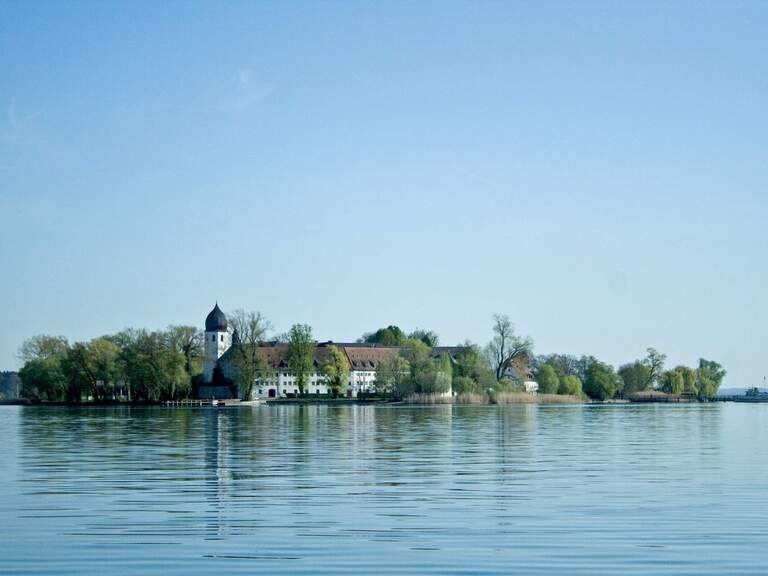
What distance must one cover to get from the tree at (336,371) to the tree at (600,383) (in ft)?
111

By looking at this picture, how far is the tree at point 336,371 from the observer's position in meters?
142

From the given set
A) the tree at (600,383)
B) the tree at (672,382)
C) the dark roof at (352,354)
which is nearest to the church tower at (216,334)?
the dark roof at (352,354)

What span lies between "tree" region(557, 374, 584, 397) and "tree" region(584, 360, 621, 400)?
8.39 metres

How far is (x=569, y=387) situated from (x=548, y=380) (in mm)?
6187

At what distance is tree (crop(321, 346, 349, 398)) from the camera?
14162 cm

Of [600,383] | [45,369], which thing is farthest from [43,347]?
[600,383]

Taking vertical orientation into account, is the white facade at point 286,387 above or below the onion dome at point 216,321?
below

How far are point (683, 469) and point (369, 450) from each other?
12579 millimetres

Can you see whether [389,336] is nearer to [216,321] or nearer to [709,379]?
[216,321]

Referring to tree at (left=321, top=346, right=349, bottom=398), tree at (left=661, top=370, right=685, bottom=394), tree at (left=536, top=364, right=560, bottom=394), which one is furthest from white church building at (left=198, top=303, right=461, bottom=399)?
tree at (left=661, top=370, right=685, bottom=394)

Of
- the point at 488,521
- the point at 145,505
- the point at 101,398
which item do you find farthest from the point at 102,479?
the point at 101,398

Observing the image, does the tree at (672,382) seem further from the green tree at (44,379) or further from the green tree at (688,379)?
the green tree at (44,379)

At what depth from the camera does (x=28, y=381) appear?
130m

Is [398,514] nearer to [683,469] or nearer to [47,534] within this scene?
[47,534]
